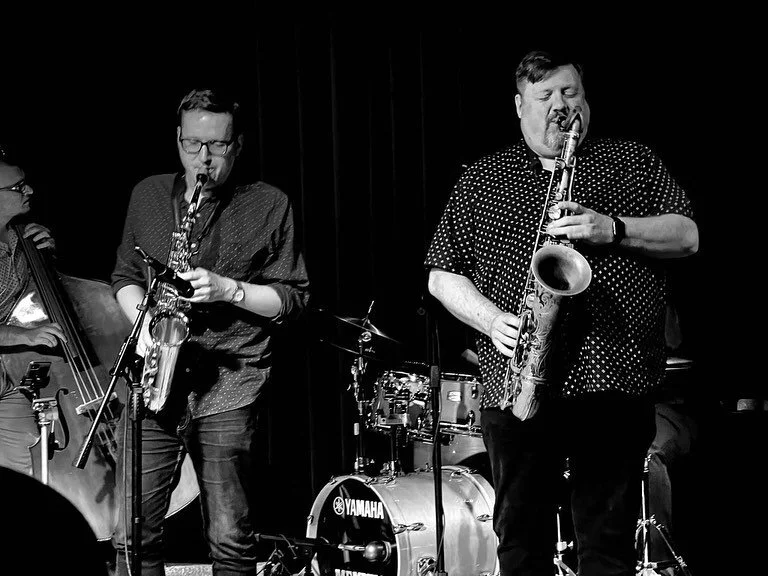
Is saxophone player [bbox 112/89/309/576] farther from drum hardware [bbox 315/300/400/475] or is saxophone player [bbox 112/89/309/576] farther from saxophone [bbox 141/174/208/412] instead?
drum hardware [bbox 315/300/400/475]

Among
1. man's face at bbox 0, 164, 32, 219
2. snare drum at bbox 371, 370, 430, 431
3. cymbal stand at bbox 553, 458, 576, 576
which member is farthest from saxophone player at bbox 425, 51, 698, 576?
man's face at bbox 0, 164, 32, 219

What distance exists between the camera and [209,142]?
3053 millimetres

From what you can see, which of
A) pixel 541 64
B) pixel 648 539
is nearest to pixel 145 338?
pixel 541 64

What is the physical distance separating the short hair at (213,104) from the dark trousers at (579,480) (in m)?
1.42

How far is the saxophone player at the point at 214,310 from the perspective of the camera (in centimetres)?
285

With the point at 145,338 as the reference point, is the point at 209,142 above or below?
above

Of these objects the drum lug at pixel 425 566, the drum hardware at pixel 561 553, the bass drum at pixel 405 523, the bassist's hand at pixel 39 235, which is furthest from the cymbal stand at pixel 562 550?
the bassist's hand at pixel 39 235

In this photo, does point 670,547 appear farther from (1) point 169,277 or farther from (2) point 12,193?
(2) point 12,193

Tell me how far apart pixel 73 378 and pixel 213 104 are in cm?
120

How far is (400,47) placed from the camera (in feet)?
16.3

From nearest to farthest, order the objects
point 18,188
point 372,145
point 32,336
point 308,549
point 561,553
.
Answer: point 32,336 → point 18,188 → point 308,549 → point 561,553 → point 372,145

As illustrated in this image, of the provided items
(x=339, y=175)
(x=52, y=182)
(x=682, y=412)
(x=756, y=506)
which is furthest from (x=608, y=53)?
(x=52, y=182)

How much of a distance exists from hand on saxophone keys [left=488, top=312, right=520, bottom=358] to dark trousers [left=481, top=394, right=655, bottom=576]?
171 millimetres

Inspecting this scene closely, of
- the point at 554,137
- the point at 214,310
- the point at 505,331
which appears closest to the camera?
the point at 505,331
